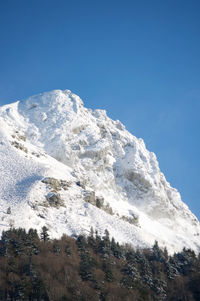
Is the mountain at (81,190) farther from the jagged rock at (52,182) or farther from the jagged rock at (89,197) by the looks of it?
the jagged rock at (52,182)

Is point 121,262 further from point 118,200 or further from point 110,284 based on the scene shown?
point 118,200

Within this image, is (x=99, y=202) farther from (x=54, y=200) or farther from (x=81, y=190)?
(x=54, y=200)

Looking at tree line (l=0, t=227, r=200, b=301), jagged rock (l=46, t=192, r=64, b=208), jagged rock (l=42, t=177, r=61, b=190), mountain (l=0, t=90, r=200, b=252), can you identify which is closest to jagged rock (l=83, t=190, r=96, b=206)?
mountain (l=0, t=90, r=200, b=252)

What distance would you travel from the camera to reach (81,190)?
122m

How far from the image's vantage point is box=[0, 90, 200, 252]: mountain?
101m

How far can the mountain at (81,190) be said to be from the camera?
10075cm

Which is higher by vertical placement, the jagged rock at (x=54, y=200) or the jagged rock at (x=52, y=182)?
the jagged rock at (x=52, y=182)

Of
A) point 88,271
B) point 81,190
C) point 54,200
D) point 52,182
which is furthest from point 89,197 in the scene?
point 88,271

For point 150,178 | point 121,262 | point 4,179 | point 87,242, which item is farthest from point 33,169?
point 150,178

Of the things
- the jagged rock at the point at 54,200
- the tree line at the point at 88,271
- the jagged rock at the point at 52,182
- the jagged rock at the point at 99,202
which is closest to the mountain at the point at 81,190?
the jagged rock at the point at 54,200

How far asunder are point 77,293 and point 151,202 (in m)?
121

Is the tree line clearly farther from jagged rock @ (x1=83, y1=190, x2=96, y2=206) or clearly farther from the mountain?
jagged rock @ (x1=83, y1=190, x2=96, y2=206)

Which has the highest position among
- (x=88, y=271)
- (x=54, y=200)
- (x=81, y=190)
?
(x=81, y=190)

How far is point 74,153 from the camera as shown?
6939 inches
